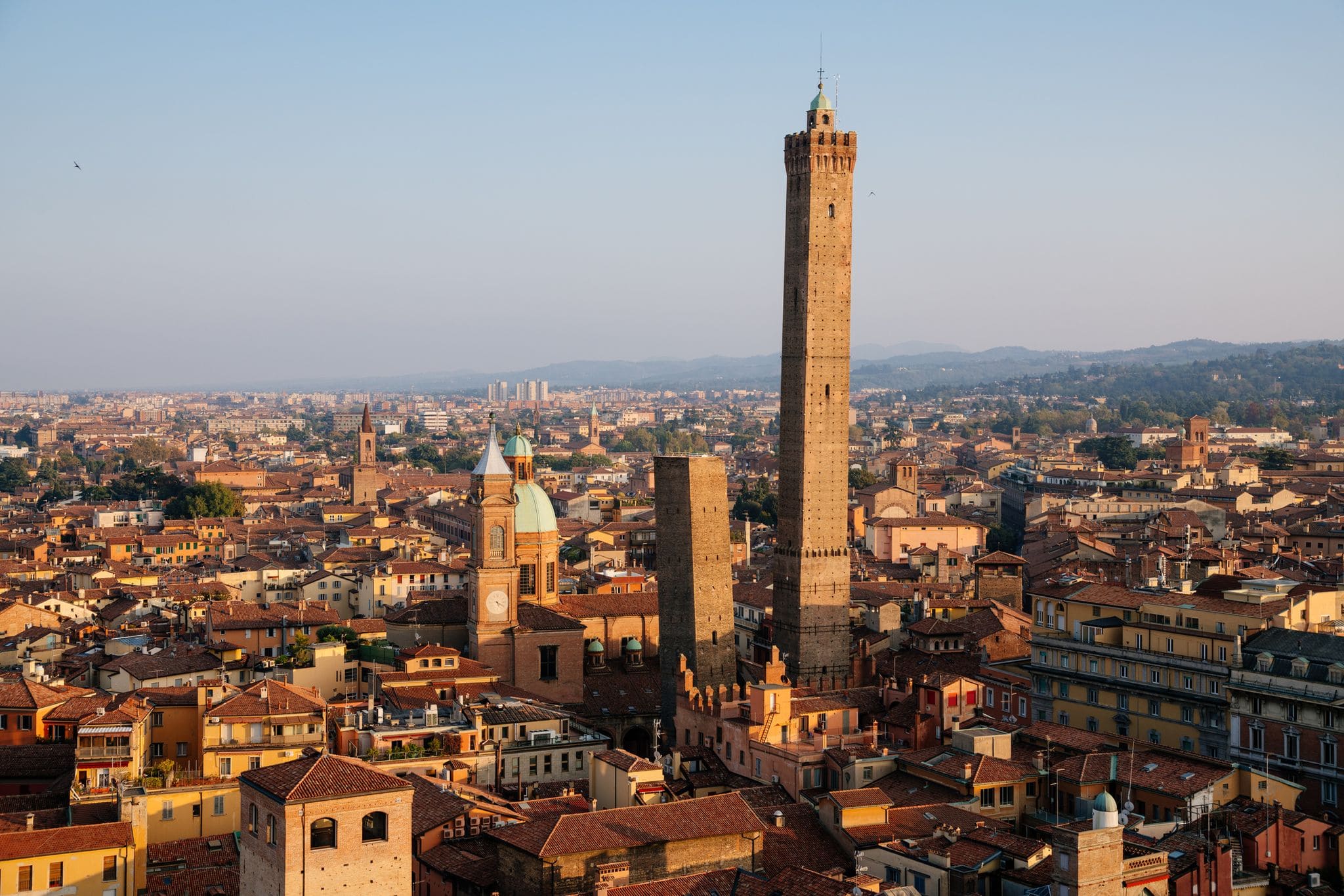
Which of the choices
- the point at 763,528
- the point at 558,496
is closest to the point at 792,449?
the point at 763,528

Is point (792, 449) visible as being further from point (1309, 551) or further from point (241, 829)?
point (1309, 551)

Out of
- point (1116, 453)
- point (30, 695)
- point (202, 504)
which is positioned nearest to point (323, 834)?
point (30, 695)

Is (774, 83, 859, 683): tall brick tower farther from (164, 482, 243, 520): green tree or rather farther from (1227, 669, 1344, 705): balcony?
(164, 482, 243, 520): green tree

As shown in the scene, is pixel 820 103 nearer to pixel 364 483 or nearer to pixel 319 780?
pixel 319 780

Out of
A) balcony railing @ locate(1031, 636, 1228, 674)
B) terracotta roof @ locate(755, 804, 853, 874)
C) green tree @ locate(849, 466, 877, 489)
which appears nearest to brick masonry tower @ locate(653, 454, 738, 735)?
balcony railing @ locate(1031, 636, 1228, 674)

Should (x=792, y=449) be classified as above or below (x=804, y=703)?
above
